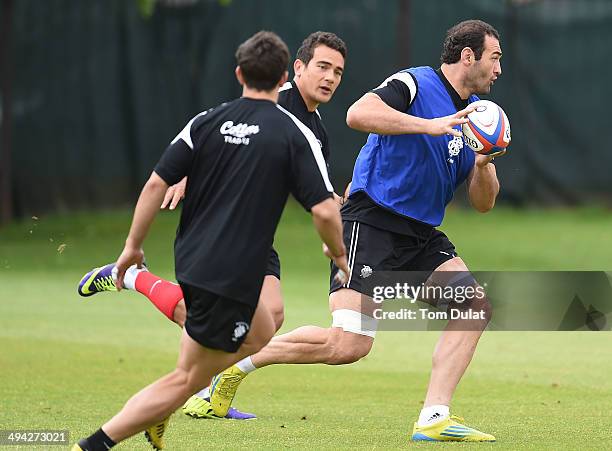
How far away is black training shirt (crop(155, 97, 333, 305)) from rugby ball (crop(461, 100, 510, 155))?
1.60 m

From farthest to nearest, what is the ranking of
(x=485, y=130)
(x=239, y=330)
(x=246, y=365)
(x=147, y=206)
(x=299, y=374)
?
(x=299, y=374) < (x=246, y=365) < (x=485, y=130) < (x=239, y=330) < (x=147, y=206)

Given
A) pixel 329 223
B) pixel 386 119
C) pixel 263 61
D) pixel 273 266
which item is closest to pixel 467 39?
pixel 386 119

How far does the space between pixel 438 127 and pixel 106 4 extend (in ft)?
44.9

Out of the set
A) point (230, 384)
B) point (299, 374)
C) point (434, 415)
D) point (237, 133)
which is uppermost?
point (237, 133)

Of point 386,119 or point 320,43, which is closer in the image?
point 386,119

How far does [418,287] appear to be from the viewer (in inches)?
279

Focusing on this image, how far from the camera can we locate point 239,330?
5.52m

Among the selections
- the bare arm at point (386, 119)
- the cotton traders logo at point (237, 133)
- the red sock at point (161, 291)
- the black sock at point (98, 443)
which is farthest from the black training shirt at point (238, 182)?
the red sock at point (161, 291)

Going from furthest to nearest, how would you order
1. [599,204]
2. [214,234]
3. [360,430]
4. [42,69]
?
[599,204], [42,69], [360,430], [214,234]

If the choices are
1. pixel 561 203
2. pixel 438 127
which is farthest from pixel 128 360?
pixel 561 203

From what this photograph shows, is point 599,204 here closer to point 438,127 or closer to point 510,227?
point 510,227

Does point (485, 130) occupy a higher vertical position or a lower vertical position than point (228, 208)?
higher

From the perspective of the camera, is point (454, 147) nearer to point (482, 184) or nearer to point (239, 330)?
point (482, 184)

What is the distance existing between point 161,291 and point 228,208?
173 centimetres
